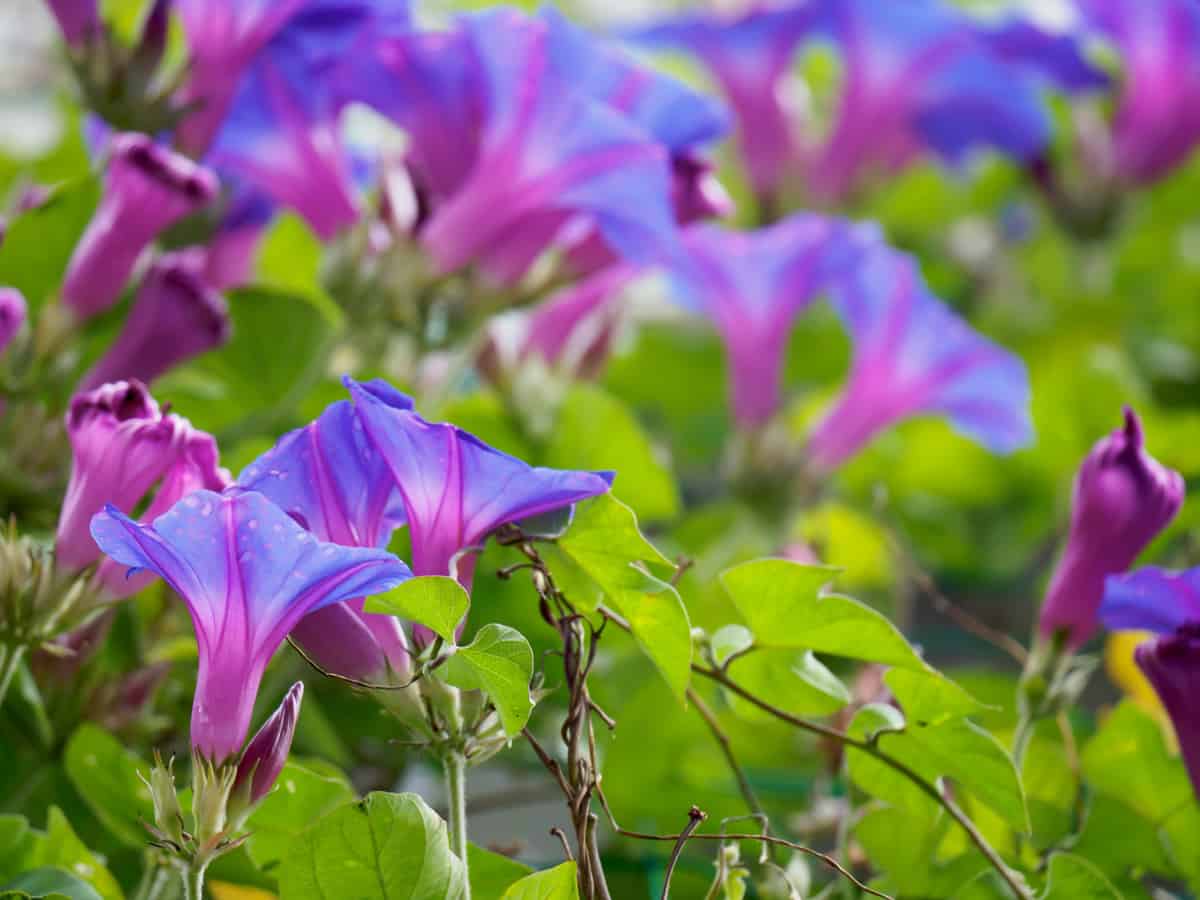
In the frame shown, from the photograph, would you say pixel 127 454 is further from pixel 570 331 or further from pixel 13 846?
pixel 570 331

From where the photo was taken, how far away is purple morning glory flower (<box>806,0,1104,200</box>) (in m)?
0.83

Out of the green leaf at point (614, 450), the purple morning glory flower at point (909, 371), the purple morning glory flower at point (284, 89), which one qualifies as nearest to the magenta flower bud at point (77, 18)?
the purple morning glory flower at point (284, 89)

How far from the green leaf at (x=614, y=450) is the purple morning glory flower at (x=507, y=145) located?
10 cm

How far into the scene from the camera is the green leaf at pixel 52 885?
0.34 metres

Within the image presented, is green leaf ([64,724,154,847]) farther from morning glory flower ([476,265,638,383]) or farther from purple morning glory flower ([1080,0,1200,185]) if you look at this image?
purple morning glory flower ([1080,0,1200,185])

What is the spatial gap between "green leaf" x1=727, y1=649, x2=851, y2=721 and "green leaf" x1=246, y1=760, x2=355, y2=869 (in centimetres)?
11

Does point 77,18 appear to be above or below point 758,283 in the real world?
above

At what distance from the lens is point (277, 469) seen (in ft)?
1.08

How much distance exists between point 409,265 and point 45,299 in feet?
0.44

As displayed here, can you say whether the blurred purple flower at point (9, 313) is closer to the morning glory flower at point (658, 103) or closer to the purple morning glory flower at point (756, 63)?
the morning glory flower at point (658, 103)

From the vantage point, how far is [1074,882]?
1.24 feet

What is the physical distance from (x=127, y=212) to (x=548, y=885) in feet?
0.93

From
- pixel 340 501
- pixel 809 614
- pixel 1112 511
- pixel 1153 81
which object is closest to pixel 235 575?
pixel 340 501

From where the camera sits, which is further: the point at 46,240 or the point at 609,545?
the point at 46,240
